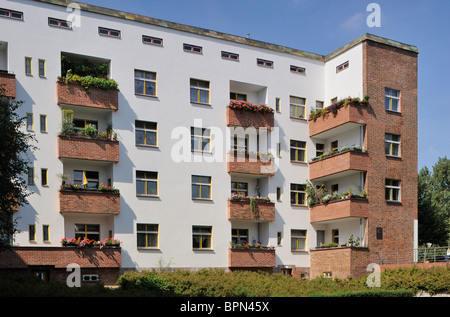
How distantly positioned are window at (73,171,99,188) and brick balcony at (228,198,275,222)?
758 centimetres

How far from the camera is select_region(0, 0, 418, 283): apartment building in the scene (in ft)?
88.3

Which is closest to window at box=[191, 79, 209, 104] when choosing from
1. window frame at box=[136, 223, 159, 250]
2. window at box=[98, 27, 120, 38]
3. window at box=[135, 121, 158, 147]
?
Result: window at box=[135, 121, 158, 147]

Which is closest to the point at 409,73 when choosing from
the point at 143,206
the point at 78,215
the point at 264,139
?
the point at 264,139

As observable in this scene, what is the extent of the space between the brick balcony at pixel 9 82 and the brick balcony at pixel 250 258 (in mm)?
14081

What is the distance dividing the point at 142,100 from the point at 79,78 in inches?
143

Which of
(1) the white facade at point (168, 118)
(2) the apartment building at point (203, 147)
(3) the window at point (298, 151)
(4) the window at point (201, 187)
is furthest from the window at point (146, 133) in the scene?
(3) the window at point (298, 151)

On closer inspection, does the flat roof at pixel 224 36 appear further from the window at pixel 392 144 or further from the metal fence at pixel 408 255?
the metal fence at pixel 408 255

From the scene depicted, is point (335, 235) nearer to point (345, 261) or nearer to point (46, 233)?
point (345, 261)

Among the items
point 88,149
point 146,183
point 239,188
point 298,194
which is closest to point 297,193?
point 298,194

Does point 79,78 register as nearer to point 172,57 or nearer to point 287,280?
point 172,57

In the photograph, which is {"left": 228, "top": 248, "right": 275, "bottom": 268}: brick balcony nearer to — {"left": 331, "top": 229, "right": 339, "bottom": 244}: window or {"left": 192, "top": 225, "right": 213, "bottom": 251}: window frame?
{"left": 192, "top": 225, "right": 213, "bottom": 251}: window frame

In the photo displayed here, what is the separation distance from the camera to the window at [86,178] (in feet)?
93.3

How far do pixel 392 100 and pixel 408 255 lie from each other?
9223 mm

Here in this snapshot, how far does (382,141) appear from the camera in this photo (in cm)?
3161
